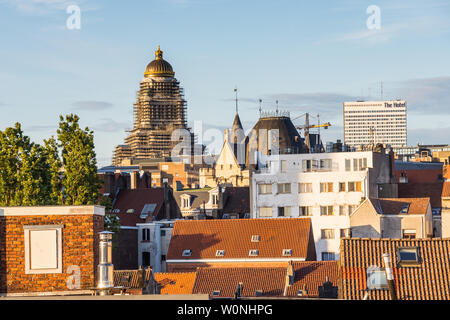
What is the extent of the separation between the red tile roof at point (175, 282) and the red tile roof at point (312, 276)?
27.7 ft

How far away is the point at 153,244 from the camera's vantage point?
108m

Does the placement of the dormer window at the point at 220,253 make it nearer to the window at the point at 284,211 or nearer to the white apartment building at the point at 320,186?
the white apartment building at the point at 320,186

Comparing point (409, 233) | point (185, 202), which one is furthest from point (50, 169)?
point (185, 202)

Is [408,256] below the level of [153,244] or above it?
above

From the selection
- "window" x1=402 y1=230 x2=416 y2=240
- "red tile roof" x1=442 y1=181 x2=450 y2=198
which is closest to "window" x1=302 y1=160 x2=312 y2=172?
"red tile roof" x1=442 y1=181 x2=450 y2=198

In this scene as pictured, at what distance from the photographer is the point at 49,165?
275 ft

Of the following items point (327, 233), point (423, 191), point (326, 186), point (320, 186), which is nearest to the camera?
point (327, 233)

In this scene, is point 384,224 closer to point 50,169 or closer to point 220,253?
point 220,253

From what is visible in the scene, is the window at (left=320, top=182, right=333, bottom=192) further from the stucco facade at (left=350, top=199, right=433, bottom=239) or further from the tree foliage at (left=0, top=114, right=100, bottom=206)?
the tree foliage at (left=0, top=114, right=100, bottom=206)

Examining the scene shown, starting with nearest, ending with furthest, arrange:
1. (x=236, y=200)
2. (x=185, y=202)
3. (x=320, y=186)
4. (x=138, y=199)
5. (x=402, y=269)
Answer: (x=402, y=269) < (x=320, y=186) < (x=138, y=199) < (x=236, y=200) < (x=185, y=202)

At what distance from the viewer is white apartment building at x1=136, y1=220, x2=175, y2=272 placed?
107 metres

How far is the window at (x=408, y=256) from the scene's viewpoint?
165 feet

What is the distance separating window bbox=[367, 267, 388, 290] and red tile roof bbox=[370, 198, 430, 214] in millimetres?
49022

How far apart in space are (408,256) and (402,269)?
1.43 m
